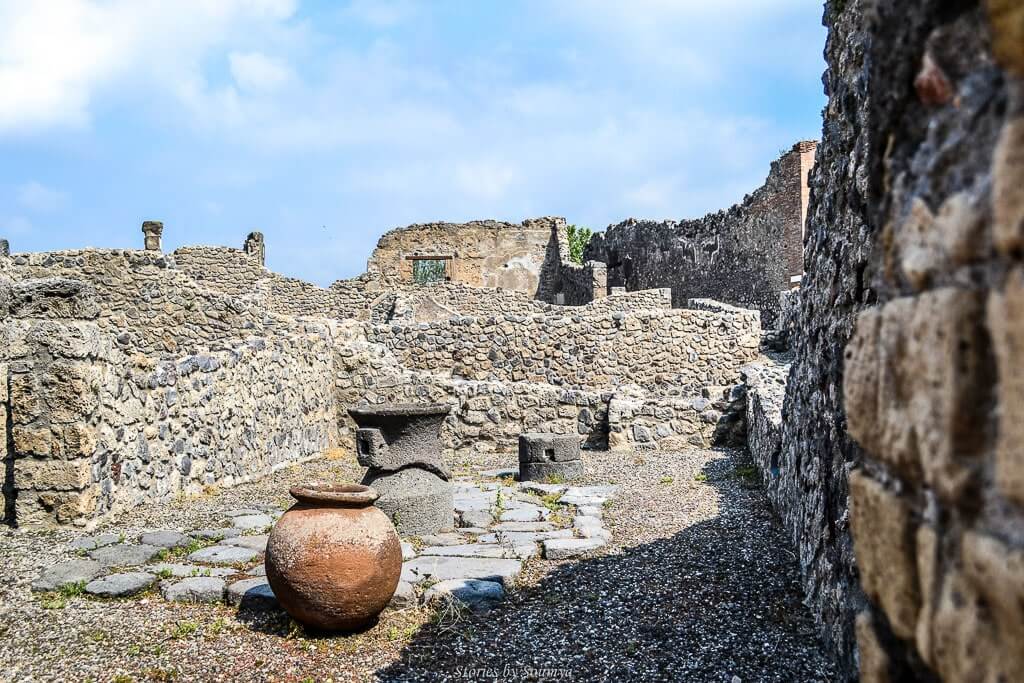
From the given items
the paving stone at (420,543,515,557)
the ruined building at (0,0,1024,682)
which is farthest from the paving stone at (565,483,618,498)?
the paving stone at (420,543,515,557)

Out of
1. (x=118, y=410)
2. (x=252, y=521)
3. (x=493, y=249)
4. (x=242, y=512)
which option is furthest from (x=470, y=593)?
(x=493, y=249)

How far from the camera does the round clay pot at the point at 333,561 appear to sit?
4105mm

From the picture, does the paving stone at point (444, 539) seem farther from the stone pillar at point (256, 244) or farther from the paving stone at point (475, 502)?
the stone pillar at point (256, 244)

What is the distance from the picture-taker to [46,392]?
676 cm

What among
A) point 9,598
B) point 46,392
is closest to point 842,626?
point 9,598

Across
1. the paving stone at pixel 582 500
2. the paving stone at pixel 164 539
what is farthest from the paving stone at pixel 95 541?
the paving stone at pixel 582 500

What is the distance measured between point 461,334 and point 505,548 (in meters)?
8.12

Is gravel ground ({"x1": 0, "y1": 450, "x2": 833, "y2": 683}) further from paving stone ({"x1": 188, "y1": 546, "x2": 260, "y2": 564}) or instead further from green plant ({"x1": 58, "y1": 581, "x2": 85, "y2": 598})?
paving stone ({"x1": 188, "y1": 546, "x2": 260, "y2": 564})

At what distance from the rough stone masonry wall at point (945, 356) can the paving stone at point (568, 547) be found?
4.50m

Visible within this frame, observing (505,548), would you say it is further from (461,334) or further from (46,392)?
(461,334)

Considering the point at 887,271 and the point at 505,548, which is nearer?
the point at 887,271

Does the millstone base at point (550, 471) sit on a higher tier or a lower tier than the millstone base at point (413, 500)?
lower

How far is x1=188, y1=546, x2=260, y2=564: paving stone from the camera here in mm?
5699

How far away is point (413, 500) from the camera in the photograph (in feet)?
21.4
